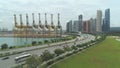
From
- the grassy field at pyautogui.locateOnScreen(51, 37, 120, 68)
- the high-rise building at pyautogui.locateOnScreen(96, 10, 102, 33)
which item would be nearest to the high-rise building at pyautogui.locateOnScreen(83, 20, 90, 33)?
the high-rise building at pyautogui.locateOnScreen(96, 10, 102, 33)

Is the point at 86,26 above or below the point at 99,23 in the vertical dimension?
below

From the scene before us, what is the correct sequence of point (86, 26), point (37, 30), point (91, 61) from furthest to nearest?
1. point (86, 26)
2. point (37, 30)
3. point (91, 61)

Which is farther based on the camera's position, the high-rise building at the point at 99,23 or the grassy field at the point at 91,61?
the high-rise building at the point at 99,23

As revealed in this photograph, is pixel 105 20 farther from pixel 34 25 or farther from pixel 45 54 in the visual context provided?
pixel 45 54

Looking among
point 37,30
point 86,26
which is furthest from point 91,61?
point 86,26

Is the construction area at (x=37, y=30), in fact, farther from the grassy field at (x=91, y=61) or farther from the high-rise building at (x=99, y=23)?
the grassy field at (x=91, y=61)

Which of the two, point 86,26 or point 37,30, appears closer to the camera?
point 37,30

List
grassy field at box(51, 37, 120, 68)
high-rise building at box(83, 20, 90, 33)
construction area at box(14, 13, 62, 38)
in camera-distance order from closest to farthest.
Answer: grassy field at box(51, 37, 120, 68), construction area at box(14, 13, 62, 38), high-rise building at box(83, 20, 90, 33)

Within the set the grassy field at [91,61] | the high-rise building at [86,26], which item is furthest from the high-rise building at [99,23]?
the grassy field at [91,61]

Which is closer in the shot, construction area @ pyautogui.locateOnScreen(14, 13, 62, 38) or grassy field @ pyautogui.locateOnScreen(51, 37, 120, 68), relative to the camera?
grassy field @ pyautogui.locateOnScreen(51, 37, 120, 68)

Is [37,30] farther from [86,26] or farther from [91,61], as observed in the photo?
[91,61]

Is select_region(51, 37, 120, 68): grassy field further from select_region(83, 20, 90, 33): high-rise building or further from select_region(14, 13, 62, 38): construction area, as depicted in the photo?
select_region(83, 20, 90, 33): high-rise building

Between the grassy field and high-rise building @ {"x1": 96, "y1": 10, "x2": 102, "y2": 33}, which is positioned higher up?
high-rise building @ {"x1": 96, "y1": 10, "x2": 102, "y2": 33}
